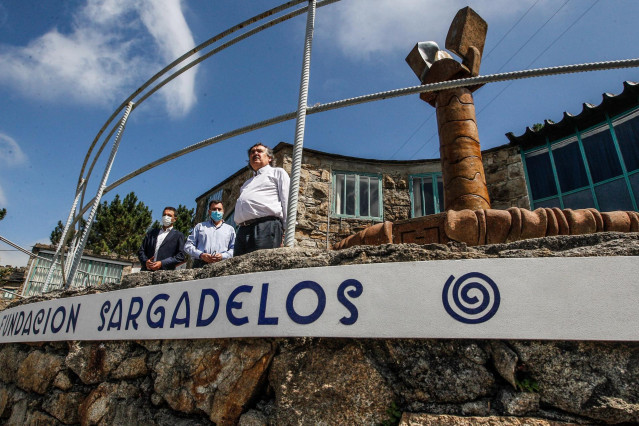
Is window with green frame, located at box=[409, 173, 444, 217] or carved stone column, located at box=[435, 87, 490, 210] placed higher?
window with green frame, located at box=[409, 173, 444, 217]

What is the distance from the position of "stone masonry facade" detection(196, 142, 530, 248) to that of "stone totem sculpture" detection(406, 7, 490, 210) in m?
5.08

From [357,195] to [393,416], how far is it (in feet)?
26.4

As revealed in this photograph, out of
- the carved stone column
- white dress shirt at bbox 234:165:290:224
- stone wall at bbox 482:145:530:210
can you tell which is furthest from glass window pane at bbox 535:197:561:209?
white dress shirt at bbox 234:165:290:224

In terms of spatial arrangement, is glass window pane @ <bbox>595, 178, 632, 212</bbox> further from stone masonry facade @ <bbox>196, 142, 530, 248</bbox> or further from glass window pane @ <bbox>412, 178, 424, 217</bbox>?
glass window pane @ <bbox>412, 178, 424, 217</bbox>

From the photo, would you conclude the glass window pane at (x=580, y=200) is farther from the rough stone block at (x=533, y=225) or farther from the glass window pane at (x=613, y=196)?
the rough stone block at (x=533, y=225)

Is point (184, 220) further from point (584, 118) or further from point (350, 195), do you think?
point (584, 118)

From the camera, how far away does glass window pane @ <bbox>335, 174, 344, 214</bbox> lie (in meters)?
8.96

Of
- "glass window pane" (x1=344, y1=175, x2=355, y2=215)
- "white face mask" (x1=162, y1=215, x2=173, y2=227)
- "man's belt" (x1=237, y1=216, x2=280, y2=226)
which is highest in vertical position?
"glass window pane" (x1=344, y1=175, x2=355, y2=215)

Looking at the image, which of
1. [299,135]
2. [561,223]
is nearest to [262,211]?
[299,135]

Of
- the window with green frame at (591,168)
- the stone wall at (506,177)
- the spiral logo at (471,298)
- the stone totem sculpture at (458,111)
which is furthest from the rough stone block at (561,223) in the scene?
the stone wall at (506,177)

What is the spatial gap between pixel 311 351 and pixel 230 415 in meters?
0.40

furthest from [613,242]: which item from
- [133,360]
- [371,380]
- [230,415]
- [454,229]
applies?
[133,360]

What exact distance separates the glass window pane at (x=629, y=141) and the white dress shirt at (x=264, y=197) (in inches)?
299

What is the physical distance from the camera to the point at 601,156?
7527 mm
